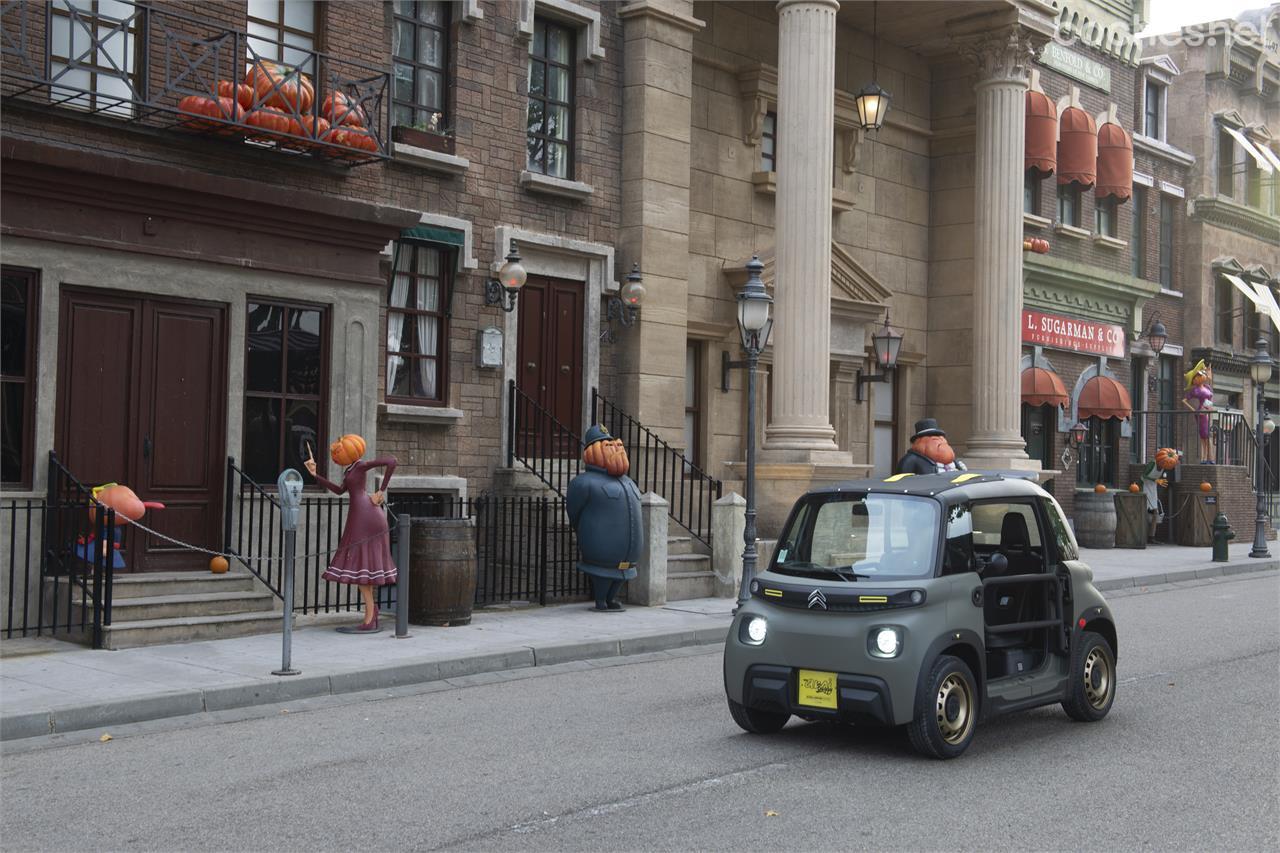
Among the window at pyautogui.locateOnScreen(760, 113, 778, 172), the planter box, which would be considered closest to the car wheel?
the planter box

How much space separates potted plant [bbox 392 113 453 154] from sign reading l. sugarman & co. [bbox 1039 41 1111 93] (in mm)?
15215

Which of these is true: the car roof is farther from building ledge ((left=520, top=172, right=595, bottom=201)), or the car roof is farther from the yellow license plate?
building ledge ((left=520, top=172, right=595, bottom=201))

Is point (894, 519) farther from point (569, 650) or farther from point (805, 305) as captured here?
point (805, 305)

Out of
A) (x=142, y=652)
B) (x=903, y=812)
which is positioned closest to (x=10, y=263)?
(x=142, y=652)

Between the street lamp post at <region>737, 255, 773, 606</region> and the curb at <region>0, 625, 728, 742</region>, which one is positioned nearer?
the curb at <region>0, 625, 728, 742</region>

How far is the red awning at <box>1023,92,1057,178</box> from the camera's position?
2622 cm

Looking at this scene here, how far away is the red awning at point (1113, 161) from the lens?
28.8 meters

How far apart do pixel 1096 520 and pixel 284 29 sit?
715 inches

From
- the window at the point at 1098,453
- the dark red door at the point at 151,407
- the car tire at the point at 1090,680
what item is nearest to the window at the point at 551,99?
the dark red door at the point at 151,407

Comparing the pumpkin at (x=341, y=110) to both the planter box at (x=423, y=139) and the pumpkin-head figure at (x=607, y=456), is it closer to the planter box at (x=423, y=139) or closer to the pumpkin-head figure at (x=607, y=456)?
the planter box at (x=423, y=139)

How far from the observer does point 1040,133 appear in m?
26.3

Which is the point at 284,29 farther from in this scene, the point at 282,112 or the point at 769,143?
the point at 769,143

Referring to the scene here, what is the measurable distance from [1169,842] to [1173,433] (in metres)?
28.0

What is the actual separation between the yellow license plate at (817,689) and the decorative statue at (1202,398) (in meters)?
23.4
